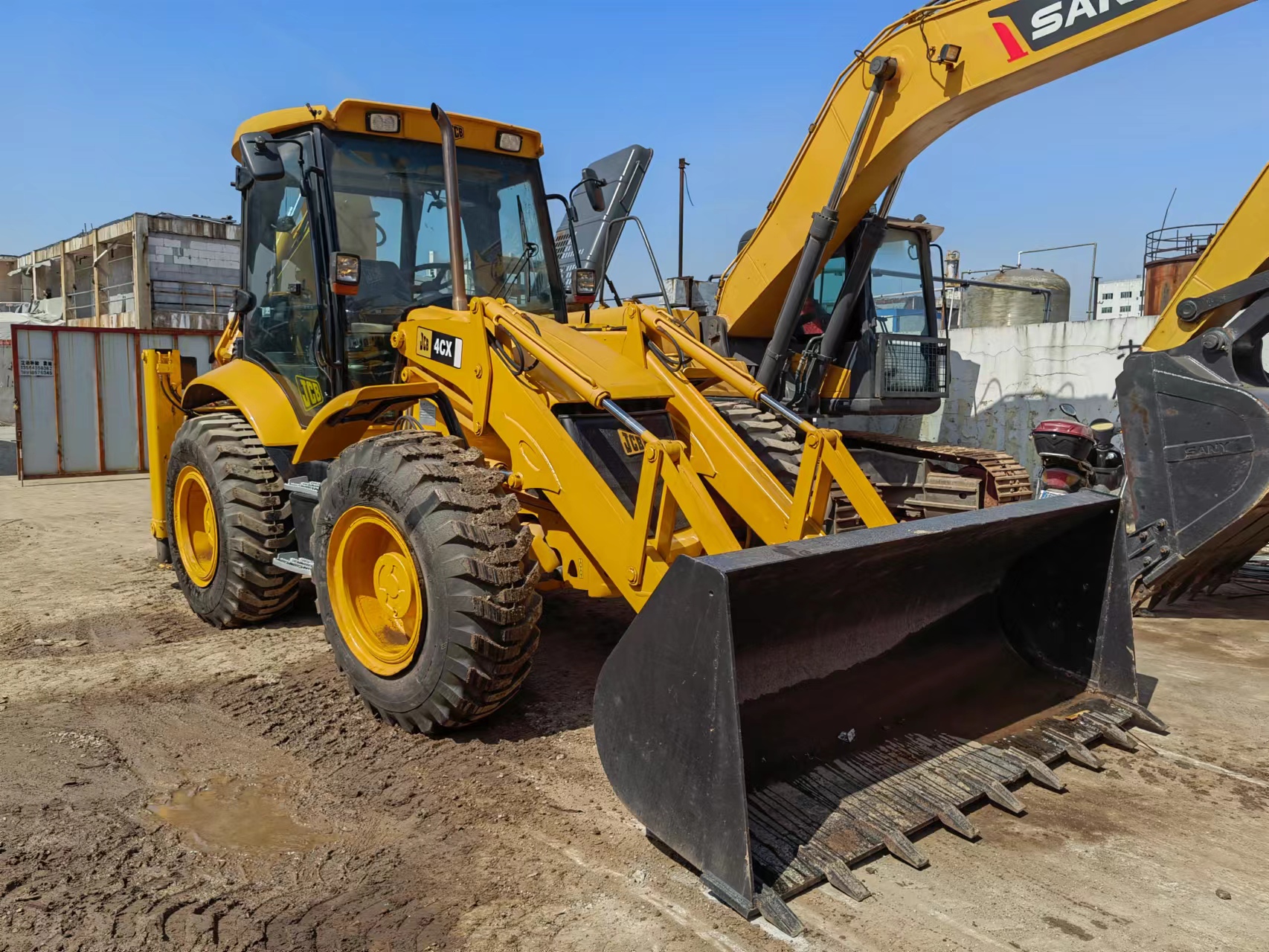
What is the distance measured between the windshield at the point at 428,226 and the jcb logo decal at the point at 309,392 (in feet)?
1.30

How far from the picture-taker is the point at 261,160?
174 inches

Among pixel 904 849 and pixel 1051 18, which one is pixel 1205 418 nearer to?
pixel 1051 18

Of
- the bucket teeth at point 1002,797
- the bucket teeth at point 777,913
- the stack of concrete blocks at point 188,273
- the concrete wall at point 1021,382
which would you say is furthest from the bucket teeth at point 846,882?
the stack of concrete blocks at point 188,273

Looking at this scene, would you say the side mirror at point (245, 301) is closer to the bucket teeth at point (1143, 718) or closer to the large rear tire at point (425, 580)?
the large rear tire at point (425, 580)

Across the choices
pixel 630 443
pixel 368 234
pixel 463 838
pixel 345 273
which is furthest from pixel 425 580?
pixel 368 234

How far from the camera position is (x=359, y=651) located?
4195 millimetres

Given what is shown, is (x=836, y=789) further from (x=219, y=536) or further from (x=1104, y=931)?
(x=219, y=536)

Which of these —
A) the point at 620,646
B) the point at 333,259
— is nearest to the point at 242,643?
the point at 333,259

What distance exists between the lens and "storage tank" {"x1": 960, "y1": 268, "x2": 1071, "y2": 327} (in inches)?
529

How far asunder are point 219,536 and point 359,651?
1691 mm

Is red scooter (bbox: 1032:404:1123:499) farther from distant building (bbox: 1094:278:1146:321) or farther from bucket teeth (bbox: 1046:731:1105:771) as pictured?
distant building (bbox: 1094:278:1146:321)

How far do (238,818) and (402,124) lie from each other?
3493 millimetres

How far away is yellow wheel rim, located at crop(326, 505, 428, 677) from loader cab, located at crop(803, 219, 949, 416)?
4707 millimetres

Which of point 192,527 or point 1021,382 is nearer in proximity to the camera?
point 192,527
